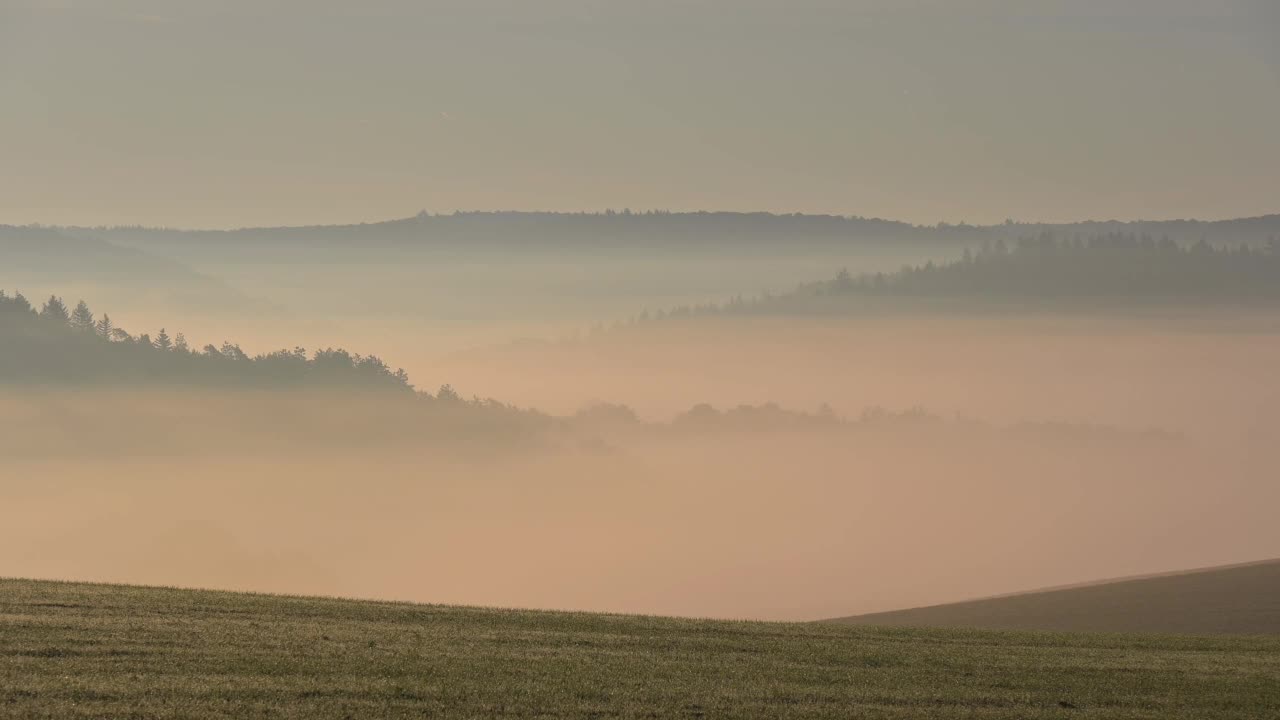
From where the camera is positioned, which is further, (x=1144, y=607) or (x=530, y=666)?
(x=1144, y=607)

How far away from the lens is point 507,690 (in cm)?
2288

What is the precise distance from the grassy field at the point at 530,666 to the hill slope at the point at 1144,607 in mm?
28143

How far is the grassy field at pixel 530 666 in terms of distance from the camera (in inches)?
854

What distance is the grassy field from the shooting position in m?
21.7

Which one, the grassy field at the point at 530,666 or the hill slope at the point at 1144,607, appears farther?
the hill slope at the point at 1144,607

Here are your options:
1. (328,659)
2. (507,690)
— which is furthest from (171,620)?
(507,690)

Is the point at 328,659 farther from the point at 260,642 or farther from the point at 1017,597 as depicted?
the point at 1017,597

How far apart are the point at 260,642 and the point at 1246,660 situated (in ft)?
65.3

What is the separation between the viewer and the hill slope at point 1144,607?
59763mm

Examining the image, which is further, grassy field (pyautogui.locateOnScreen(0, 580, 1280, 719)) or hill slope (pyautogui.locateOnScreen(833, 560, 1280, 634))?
hill slope (pyautogui.locateOnScreen(833, 560, 1280, 634))

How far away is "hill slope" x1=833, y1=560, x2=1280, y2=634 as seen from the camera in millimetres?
59763

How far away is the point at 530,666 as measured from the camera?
24.9 meters

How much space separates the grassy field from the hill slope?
92.3 ft

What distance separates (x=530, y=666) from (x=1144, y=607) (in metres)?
51.6
